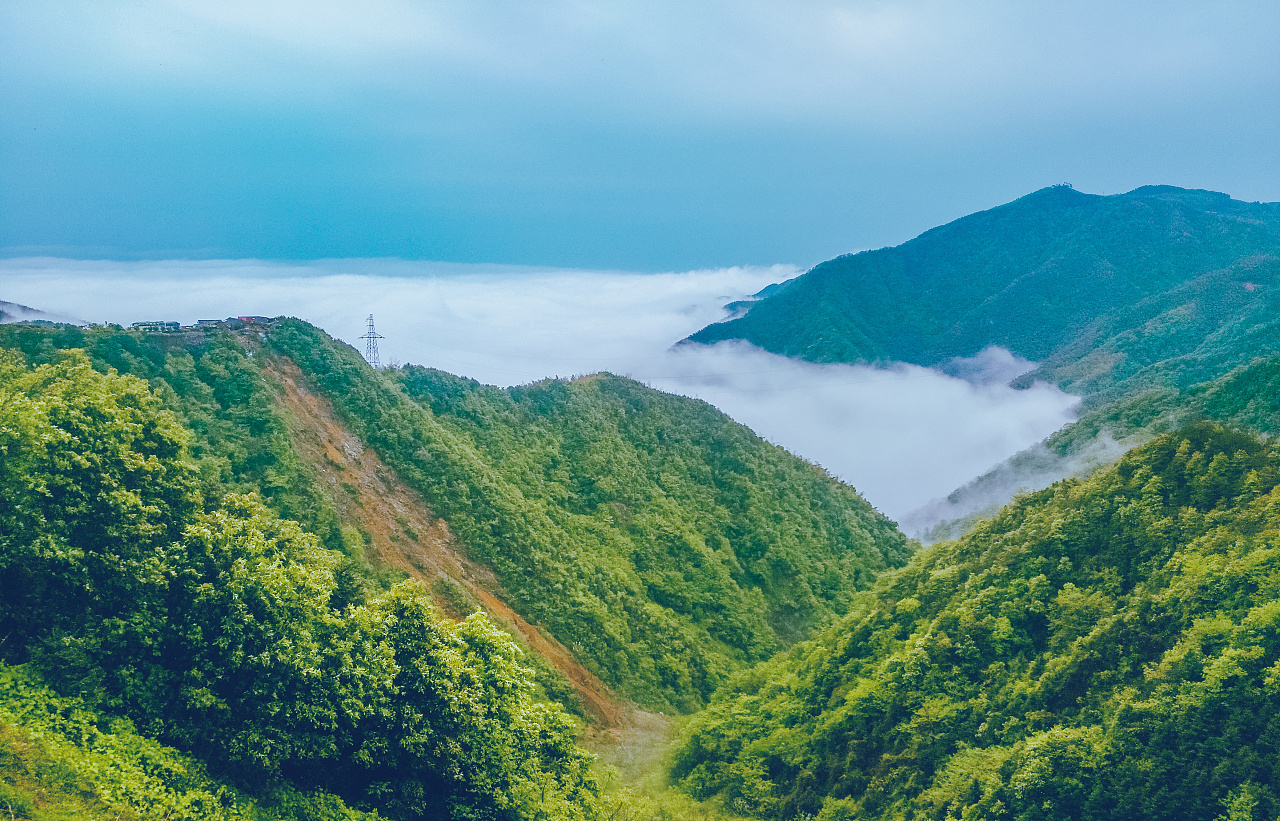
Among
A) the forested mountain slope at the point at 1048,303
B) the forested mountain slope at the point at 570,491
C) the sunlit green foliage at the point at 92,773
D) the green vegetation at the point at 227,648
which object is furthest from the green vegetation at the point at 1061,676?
the forested mountain slope at the point at 1048,303

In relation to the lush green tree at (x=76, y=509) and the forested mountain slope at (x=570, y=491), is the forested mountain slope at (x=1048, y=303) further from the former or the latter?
the lush green tree at (x=76, y=509)

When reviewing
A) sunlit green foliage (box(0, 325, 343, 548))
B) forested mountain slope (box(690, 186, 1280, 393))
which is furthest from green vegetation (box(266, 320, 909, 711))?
forested mountain slope (box(690, 186, 1280, 393))

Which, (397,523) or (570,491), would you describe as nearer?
(397,523)

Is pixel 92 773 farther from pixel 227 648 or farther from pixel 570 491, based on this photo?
pixel 570 491

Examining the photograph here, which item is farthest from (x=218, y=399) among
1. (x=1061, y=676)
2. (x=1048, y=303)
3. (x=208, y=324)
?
(x=1048, y=303)

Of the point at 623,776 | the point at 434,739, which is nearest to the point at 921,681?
the point at 623,776
